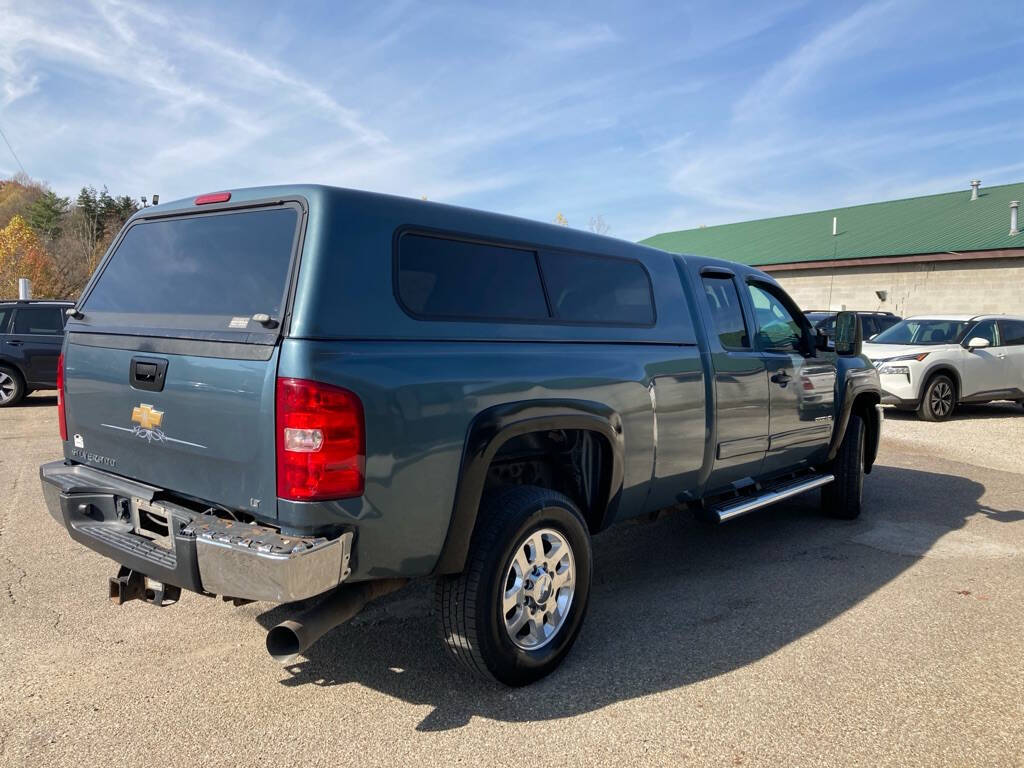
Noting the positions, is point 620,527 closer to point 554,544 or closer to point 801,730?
point 554,544

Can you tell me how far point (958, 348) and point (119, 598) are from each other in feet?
41.7

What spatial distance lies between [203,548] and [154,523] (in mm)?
540

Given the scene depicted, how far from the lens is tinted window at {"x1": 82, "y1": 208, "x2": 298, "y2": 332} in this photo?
2988 mm

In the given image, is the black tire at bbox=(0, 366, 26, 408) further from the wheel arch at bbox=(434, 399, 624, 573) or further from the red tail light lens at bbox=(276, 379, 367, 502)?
the red tail light lens at bbox=(276, 379, 367, 502)

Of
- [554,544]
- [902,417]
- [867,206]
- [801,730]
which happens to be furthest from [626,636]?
[867,206]

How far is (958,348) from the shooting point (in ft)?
40.7

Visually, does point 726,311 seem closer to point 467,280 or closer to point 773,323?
point 773,323

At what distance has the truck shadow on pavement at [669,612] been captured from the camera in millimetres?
3410

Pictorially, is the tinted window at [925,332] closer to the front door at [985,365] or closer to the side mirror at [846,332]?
the front door at [985,365]

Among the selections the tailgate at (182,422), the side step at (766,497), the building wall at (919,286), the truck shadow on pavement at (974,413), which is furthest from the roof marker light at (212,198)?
the building wall at (919,286)

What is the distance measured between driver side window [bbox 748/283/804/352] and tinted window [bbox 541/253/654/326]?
1.29 metres

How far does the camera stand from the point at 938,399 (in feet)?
40.3

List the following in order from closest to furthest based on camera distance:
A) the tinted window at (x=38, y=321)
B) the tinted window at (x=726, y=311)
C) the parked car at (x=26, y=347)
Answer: the tinted window at (x=726, y=311)
the parked car at (x=26, y=347)
the tinted window at (x=38, y=321)

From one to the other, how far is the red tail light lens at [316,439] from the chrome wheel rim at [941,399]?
11854mm
